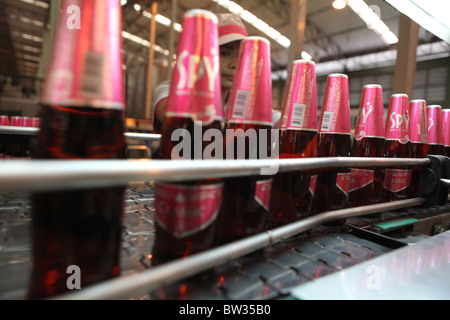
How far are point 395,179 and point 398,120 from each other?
0.20 meters

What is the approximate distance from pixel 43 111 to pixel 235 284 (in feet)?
1.20

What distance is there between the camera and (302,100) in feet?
1.99

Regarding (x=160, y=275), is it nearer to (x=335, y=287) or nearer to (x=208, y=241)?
(x=208, y=241)

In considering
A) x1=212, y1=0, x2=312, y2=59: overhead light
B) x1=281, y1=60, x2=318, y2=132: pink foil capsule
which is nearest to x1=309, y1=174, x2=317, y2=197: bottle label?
x1=281, y1=60, x2=318, y2=132: pink foil capsule

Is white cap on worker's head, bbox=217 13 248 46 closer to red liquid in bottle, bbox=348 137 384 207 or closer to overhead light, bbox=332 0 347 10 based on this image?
red liquid in bottle, bbox=348 137 384 207

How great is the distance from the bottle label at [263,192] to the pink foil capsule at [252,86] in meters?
0.11

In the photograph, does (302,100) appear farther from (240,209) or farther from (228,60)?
(228,60)

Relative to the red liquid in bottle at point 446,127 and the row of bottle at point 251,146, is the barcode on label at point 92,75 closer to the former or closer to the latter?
the row of bottle at point 251,146

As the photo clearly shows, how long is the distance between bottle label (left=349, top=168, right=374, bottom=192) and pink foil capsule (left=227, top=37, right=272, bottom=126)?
38 centimetres

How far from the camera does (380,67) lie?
9.73 meters

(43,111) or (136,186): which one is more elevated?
(43,111)

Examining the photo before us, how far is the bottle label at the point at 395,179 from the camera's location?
0.85m

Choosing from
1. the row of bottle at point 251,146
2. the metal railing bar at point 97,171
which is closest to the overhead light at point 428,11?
the row of bottle at point 251,146
